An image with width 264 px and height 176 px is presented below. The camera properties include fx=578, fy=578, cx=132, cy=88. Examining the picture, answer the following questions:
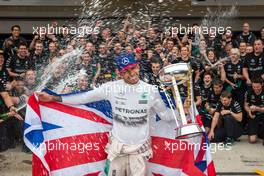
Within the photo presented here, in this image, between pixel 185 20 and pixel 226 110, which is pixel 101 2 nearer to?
pixel 185 20

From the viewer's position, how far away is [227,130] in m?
9.03

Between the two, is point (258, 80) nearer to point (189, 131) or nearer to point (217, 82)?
point (217, 82)

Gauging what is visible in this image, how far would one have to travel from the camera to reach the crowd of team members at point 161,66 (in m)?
8.95

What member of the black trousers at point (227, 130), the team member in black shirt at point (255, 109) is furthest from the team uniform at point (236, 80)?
the black trousers at point (227, 130)

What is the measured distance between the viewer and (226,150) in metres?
8.78

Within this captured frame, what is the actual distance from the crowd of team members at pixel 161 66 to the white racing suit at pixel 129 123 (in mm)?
2725

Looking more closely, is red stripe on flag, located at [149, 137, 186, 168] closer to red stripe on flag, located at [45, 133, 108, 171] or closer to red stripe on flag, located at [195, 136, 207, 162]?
red stripe on flag, located at [195, 136, 207, 162]

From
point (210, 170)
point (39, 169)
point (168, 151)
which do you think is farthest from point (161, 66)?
point (39, 169)

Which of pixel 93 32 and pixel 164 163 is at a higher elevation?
pixel 93 32

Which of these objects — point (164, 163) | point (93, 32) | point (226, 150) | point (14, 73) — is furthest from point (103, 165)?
point (93, 32)

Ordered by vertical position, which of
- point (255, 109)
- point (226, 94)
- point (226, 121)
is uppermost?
point (226, 94)

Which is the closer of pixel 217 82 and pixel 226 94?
pixel 226 94

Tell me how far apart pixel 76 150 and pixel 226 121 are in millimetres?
3525

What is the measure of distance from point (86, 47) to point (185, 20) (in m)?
4.06
